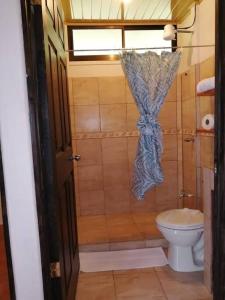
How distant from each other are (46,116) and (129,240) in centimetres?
175

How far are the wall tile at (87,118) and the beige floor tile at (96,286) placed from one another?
1.61 m

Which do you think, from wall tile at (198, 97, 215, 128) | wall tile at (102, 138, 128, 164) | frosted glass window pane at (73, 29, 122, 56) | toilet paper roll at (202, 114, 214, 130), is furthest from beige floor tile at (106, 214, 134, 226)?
frosted glass window pane at (73, 29, 122, 56)

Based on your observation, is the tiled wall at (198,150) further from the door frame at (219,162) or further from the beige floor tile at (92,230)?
the beige floor tile at (92,230)

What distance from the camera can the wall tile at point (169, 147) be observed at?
A: 302 centimetres

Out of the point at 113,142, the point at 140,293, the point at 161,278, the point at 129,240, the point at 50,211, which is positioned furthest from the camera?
the point at 113,142

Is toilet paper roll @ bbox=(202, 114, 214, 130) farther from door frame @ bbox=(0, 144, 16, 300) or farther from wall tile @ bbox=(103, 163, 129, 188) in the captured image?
door frame @ bbox=(0, 144, 16, 300)

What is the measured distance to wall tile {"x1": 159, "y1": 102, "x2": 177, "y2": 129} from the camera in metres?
2.96

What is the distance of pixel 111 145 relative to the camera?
3010mm

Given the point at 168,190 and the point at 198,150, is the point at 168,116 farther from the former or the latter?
the point at 168,190

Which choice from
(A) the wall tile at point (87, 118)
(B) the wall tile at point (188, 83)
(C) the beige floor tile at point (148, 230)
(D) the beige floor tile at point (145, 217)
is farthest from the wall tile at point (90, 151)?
(B) the wall tile at point (188, 83)

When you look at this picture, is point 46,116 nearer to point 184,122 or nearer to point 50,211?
point 50,211

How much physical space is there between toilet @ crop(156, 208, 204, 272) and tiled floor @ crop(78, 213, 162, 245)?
0.43 meters

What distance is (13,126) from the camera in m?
1.01

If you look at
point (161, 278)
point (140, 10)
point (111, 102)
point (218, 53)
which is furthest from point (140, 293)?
point (140, 10)
